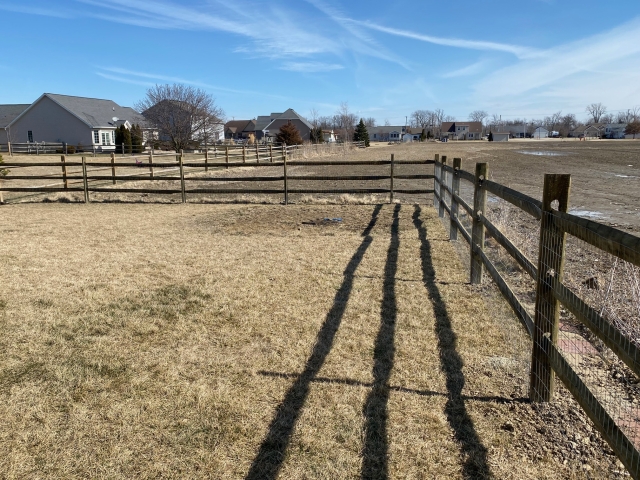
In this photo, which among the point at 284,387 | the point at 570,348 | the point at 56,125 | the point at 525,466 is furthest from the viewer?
the point at 56,125

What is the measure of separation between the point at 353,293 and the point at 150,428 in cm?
310

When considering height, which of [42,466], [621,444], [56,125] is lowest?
[42,466]

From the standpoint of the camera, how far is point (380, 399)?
350 centimetres

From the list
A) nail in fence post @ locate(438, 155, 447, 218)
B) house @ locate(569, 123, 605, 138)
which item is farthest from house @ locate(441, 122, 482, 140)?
nail in fence post @ locate(438, 155, 447, 218)

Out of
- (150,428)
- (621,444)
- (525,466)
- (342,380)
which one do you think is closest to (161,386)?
(150,428)

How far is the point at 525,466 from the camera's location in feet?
9.05

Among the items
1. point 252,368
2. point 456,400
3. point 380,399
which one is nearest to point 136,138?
point 252,368

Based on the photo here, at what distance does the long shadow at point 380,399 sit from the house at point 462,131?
151266 millimetres

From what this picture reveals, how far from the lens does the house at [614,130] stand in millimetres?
137012

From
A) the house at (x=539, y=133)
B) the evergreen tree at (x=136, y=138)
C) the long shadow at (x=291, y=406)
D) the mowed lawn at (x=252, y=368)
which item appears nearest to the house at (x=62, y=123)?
the evergreen tree at (x=136, y=138)

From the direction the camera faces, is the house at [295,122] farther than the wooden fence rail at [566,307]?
Yes

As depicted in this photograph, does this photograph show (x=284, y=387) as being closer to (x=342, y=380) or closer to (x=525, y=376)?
(x=342, y=380)

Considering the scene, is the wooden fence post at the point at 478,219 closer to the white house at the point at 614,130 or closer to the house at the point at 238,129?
the house at the point at 238,129

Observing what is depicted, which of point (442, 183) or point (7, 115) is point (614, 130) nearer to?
point (7, 115)
